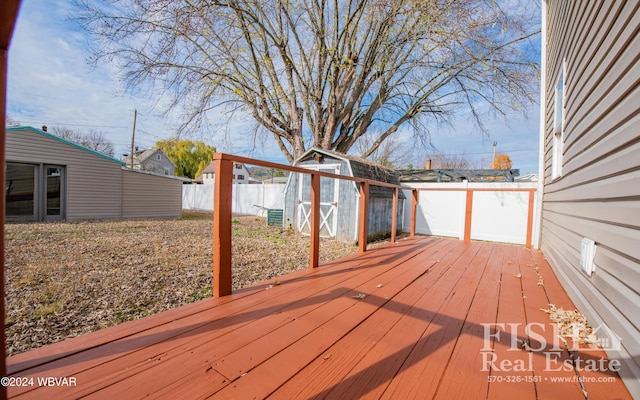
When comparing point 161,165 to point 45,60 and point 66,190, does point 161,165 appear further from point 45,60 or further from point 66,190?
point 45,60

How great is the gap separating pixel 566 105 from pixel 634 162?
6.88 ft

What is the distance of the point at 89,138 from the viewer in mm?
26297

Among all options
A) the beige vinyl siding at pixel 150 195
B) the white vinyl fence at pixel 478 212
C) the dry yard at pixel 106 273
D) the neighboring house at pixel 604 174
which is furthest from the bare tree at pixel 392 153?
the neighboring house at pixel 604 174

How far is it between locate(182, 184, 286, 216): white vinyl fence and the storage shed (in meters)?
5.78

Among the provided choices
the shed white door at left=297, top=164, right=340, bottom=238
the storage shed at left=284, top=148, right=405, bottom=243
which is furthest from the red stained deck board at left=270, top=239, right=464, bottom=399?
the shed white door at left=297, top=164, right=340, bottom=238

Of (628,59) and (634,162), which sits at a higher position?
(628,59)

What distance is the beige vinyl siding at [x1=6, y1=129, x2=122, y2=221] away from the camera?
8.24 meters

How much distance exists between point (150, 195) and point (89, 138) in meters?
22.1

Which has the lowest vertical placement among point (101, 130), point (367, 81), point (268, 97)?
point (268, 97)

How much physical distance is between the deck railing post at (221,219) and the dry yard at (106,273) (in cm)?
128

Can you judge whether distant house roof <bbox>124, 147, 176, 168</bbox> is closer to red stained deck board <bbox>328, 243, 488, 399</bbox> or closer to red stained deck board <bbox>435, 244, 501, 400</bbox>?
red stained deck board <bbox>328, 243, 488, 399</bbox>

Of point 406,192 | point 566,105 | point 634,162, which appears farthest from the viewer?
point 406,192

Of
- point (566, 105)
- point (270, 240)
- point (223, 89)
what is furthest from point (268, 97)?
point (566, 105)

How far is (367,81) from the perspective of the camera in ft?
26.9
